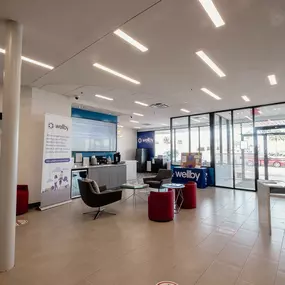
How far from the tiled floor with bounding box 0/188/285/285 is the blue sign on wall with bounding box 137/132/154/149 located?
10270 millimetres

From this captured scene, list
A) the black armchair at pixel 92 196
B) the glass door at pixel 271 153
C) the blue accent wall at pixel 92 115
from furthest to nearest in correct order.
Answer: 1. the blue accent wall at pixel 92 115
2. the glass door at pixel 271 153
3. the black armchair at pixel 92 196

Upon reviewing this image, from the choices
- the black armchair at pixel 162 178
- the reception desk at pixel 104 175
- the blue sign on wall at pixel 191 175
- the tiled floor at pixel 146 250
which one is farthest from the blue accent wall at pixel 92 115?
the tiled floor at pixel 146 250

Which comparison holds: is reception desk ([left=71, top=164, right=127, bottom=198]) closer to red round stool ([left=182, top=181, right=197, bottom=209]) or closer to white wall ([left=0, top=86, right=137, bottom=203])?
white wall ([left=0, top=86, right=137, bottom=203])

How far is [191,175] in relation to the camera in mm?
8789

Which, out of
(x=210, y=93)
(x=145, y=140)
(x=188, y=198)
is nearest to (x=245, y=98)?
(x=210, y=93)

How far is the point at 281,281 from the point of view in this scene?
2.35 meters

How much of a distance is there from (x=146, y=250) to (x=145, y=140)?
12.4 m

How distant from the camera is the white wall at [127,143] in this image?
1423 cm

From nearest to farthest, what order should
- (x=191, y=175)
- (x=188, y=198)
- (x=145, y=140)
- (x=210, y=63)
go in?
(x=210, y=63)
(x=188, y=198)
(x=191, y=175)
(x=145, y=140)

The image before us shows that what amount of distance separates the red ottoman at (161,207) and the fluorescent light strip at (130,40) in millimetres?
2927

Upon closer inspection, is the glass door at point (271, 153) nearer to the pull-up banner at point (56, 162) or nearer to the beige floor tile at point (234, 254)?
the beige floor tile at point (234, 254)

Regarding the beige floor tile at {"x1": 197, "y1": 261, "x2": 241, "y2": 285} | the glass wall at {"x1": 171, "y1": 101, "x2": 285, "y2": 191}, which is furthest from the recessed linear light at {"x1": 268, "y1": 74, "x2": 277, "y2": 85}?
the beige floor tile at {"x1": 197, "y1": 261, "x2": 241, "y2": 285}

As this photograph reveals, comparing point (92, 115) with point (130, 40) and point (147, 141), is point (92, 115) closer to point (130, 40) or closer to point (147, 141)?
point (130, 40)

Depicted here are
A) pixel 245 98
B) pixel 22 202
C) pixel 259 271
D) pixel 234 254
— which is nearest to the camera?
pixel 259 271
